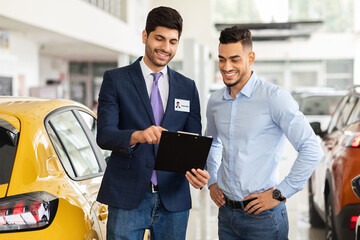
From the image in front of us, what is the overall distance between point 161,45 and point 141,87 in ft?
0.77

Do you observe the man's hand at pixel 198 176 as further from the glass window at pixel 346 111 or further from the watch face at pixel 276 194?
the glass window at pixel 346 111

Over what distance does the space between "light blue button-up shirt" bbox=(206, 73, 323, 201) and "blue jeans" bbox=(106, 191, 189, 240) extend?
0.32 m

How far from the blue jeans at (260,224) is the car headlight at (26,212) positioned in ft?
3.00

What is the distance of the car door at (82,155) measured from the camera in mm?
3016

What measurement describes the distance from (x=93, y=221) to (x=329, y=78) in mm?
27721

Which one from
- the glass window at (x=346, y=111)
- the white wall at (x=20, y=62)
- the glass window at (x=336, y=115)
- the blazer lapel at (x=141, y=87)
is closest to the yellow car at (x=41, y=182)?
the blazer lapel at (x=141, y=87)

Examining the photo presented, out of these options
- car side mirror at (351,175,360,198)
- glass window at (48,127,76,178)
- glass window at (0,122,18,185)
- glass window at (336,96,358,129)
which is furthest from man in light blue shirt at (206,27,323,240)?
glass window at (336,96,358,129)

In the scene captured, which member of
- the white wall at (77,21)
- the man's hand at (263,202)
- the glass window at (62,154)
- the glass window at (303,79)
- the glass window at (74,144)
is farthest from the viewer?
the glass window at (303,79)

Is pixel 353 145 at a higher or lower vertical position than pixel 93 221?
higher

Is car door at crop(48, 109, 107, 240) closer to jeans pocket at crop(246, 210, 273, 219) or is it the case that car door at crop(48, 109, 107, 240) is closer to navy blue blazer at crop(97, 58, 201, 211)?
navy blue blazer at crop(97, 58, 201, 211)

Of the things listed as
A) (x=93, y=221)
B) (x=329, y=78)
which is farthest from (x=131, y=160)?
(x=329, y=78)

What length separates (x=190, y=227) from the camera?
675 centimetres

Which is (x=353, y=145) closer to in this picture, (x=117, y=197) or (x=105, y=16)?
(x=117, y=197)

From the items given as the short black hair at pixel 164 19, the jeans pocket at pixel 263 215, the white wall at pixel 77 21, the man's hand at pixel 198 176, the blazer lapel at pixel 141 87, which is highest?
the white wall at pixel 77 21
